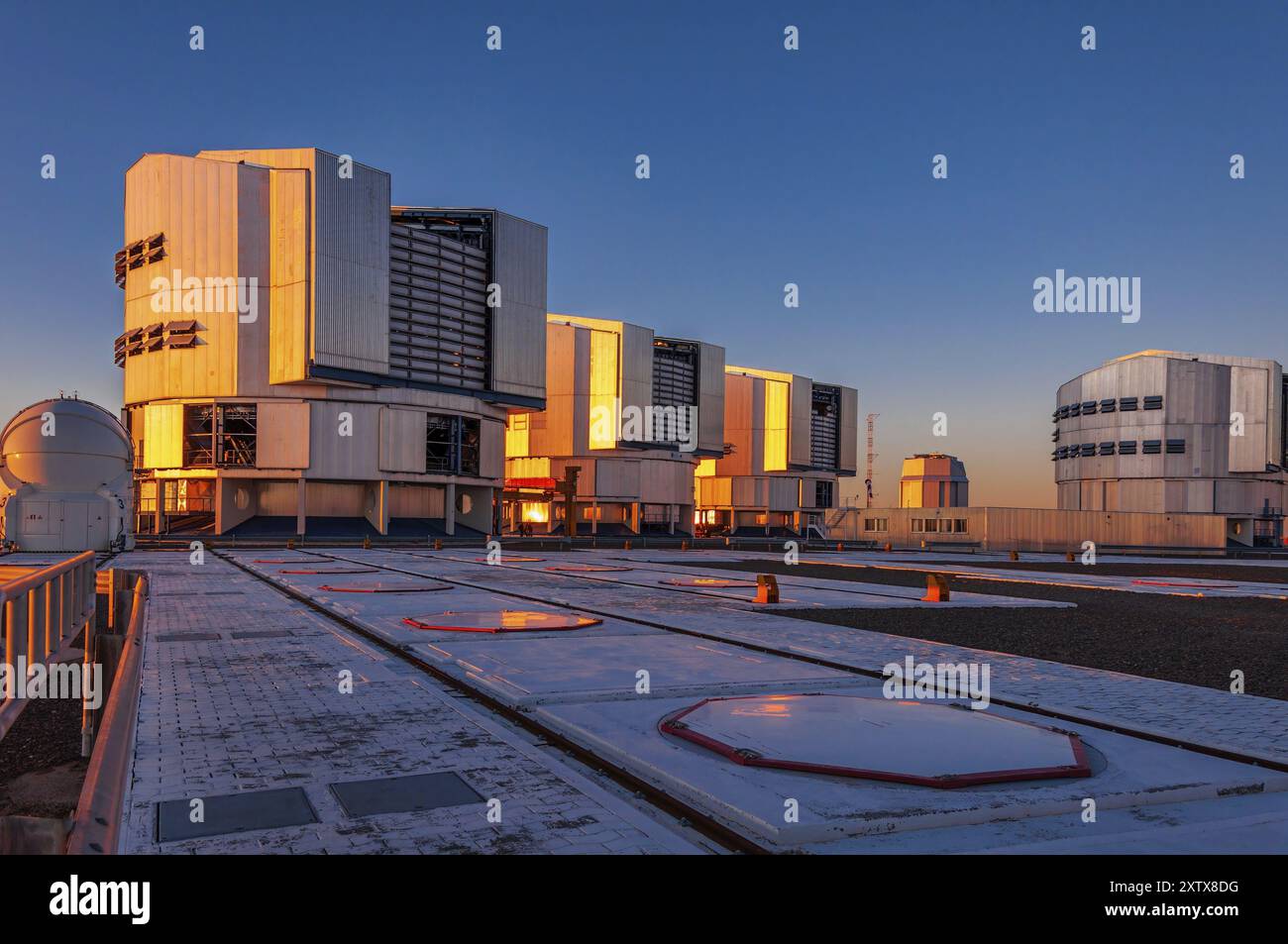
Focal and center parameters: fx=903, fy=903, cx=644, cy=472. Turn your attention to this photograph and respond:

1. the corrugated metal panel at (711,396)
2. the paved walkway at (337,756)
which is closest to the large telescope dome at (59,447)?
the paved walkway at (337,756)

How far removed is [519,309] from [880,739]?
6914cm

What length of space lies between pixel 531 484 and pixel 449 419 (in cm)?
1919

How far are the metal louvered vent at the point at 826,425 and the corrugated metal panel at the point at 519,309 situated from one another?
5502cm

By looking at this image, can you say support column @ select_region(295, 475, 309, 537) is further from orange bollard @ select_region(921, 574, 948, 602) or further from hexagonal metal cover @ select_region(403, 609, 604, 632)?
orange bollard @ select_region(921, 574, 948, 602)

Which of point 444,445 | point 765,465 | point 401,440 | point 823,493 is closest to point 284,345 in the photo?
point 401,440

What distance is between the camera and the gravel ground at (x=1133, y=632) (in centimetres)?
1157

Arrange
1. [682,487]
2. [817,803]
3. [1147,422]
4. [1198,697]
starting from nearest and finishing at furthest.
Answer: [817,803]
[1198,697]
[1147,422]
[682,487]

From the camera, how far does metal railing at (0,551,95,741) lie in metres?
8.19

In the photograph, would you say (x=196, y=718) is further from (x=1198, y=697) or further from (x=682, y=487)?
(x=682, y=487)

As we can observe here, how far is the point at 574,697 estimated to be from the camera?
867 centimetres

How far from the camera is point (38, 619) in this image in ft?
33.0

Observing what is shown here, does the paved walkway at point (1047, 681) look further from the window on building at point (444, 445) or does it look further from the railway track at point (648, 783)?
the window on building at point (444, 445)

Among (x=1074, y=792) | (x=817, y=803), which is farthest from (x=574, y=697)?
(x=1074, y=792)
